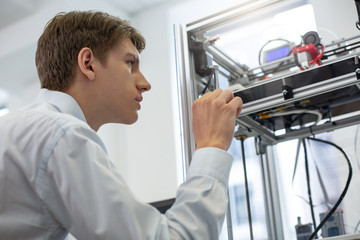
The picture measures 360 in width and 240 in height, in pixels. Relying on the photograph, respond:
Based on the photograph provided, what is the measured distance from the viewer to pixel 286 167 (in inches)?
78.0

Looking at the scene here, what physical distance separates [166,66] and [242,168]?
2.00 m

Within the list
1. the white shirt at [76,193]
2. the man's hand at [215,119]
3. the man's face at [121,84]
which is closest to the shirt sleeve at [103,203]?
the white shirt at [76,193]

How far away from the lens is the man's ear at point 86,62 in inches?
33.9

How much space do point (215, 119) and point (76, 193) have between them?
29 cm

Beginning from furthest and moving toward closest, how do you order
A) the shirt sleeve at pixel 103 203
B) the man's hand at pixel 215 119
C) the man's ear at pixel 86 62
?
the man's ear at pixel 86 62
the man's hand at pixel 215 119
the shirt sleeve at pixel 103 203

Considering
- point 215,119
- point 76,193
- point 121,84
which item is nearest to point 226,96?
point 215,119

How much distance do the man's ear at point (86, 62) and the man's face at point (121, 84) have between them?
2 cm

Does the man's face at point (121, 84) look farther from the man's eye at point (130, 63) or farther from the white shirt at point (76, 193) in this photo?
the white shirt at point (76, 193)

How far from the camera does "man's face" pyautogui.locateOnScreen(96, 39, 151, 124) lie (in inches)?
34.5

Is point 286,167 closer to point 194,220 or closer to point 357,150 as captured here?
point 357,150

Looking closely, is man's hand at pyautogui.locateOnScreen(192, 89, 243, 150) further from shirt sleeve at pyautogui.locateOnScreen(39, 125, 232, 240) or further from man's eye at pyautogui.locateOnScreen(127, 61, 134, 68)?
man's eye at pyautogui.locateOnScreen(127, 61, 134, 68)

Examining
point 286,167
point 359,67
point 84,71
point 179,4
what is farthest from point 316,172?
point 179,4

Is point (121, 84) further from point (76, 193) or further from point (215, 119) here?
point (76, 193)

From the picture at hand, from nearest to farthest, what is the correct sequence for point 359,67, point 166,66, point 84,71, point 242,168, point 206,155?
point 206,155 < point 84,71 < point 359,67 < point 242,168 < point 166,66
